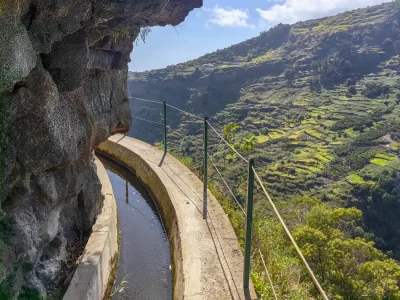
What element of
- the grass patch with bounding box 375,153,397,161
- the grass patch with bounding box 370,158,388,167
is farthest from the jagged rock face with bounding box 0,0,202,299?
the grass patch with bounding box 375,153,397,161

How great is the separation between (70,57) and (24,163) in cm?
142

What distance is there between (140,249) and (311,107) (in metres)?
95.0

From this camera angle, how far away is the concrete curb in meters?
4.25

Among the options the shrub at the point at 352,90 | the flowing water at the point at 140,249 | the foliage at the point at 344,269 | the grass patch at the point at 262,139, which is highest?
the flowing water at the point at 140,249

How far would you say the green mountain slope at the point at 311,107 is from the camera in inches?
2217

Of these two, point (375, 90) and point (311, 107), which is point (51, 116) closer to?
point (311, 107)

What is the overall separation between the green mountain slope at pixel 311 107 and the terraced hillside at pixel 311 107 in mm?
269

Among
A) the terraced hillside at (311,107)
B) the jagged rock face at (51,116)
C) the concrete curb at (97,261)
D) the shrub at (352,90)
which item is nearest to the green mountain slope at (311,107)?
the shrub at (352,90)

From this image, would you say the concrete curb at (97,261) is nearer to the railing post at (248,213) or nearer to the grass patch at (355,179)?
the railing post at (248,213)

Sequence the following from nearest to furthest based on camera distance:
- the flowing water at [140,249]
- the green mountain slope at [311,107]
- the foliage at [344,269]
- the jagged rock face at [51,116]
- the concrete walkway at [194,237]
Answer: the jagged rock face at [51,116]
the concrete walkway at [194,237]
the flowing water at [140,249]
the foliage at [344,269]
the green mountain slope at [311,107]

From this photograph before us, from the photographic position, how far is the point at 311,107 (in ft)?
313

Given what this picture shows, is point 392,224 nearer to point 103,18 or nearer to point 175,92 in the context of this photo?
point 103,18

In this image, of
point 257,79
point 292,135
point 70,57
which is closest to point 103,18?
point 70,57

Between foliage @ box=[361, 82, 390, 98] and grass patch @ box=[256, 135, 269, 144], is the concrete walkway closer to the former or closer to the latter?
grass patch @ box=[256, 135, 269, 144]
